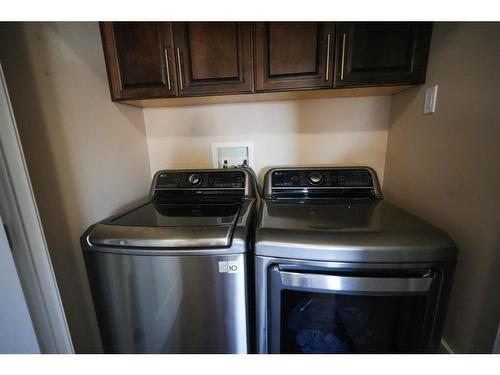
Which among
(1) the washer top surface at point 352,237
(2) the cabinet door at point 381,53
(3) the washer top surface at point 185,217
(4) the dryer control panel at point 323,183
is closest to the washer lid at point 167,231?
→ (3) the washer top surface at point 185,217

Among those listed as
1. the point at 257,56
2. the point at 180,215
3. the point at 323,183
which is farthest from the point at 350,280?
the point at 257,56

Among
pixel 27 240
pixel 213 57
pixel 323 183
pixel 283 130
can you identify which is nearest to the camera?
pixel 27 240

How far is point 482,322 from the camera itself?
76 cm

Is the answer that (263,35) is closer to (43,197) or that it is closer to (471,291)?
(43,197)

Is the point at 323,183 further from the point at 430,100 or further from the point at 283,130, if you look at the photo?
the point at 430,100

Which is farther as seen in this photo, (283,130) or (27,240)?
(283,130)

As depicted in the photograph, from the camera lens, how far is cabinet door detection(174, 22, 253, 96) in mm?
943

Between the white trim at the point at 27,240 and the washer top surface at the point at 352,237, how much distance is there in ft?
2.34

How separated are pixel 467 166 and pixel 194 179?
125 centimetres

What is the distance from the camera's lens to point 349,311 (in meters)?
0.77

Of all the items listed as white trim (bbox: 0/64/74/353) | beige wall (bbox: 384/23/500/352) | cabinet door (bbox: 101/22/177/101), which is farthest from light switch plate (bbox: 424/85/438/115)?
white trim (bbox: 0/64/74/353)

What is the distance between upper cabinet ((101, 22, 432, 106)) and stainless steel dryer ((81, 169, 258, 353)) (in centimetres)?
66

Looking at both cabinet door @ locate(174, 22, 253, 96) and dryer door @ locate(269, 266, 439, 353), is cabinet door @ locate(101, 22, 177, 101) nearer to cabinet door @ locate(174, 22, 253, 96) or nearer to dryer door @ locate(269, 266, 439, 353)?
cabinet door @ locate(174, 22, 253, 96)
